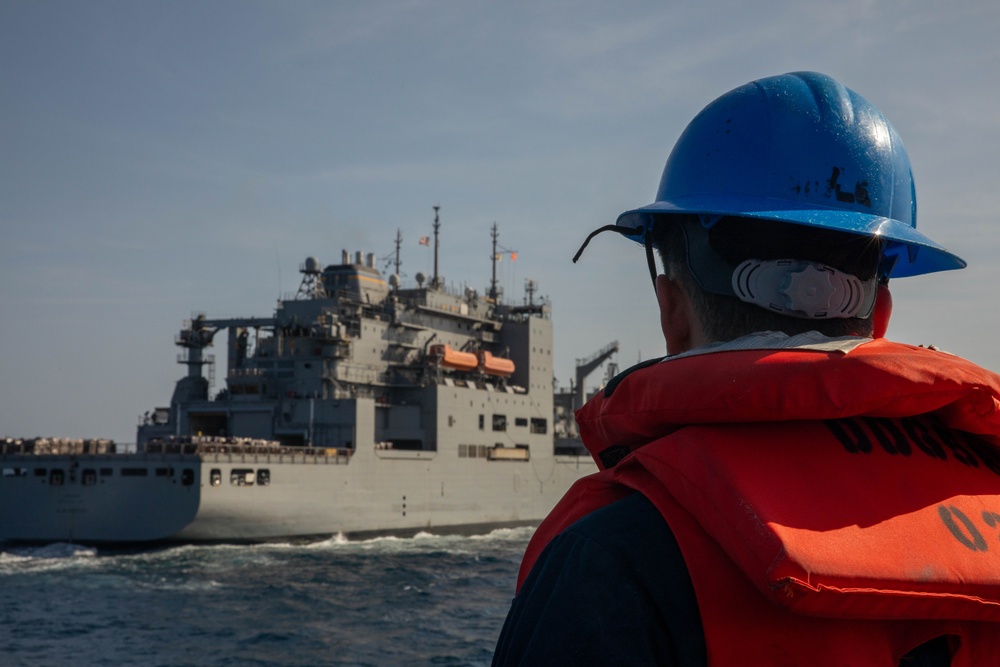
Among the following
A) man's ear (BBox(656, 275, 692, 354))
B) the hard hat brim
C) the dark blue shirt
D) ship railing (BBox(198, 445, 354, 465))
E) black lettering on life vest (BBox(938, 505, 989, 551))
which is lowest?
ship railing (BBox(198, 445, 354, 465))

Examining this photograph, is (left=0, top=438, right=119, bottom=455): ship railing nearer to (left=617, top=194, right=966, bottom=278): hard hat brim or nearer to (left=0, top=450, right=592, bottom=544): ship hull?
(left=0, top=450, right=592, bottom=544): ship hull

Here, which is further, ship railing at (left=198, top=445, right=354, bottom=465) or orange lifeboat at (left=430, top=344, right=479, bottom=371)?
orange lifeboat at (left=430, top=344, right=479, bottom=371)

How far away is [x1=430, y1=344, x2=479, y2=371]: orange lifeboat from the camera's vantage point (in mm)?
34156

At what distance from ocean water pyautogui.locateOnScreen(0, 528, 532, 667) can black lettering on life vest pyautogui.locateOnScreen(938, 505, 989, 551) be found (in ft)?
43.7

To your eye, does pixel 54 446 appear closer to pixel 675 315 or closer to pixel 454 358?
pixel 454 358

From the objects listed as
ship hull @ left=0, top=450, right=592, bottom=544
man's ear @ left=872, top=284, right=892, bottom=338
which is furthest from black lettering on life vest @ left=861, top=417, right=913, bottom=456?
ship hull @ left=0, top=450, right=592, bottom=544

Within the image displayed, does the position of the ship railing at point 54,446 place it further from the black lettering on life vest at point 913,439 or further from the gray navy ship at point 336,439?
the black lettering on life vest at point 913,439


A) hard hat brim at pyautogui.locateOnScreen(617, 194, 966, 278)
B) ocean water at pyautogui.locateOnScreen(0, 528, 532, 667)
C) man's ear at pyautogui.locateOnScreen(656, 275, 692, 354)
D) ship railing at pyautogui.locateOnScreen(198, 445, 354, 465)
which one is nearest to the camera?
hard hat brim at pyautogui.locateOnScreen(617, 194, 966, 278)

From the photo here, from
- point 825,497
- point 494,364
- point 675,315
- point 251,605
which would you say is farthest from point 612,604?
point 494,364

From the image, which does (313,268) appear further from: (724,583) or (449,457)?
(724,583)

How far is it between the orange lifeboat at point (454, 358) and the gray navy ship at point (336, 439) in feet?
0.30

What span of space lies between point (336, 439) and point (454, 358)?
21.2 ft

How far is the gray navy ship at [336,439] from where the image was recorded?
83.8ft

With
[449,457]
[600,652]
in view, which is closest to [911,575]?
[600,652]
